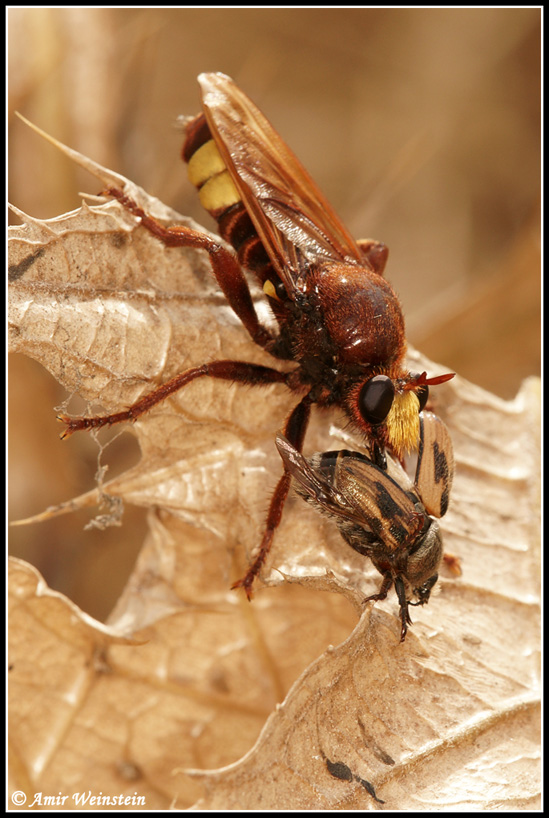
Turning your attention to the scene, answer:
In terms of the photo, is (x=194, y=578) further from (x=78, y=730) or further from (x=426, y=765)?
(x=426, y=765)

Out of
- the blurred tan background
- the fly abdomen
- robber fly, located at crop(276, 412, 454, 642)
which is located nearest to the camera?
robber fly, located at crop(276, 412, 454, 642)

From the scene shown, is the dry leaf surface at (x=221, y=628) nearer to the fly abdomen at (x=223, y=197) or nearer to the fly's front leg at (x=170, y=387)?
the fly's front leg at (x=170, y=387)

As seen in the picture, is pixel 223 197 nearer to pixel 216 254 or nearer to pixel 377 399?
pixel 216 254

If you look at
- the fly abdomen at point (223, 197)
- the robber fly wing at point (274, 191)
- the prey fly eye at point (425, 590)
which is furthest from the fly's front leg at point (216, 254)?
the prey fly eye at point (425, 590)

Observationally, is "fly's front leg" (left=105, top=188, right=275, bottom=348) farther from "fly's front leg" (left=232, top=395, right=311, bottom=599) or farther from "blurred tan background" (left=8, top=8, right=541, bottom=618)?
"blurred tan background" (left=8, top=8, right=541, bottom=618)

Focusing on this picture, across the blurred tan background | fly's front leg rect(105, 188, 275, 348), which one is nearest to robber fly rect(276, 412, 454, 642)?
fly's front leg rect(105, 188, 275, 348)

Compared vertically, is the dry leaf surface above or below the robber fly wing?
below
